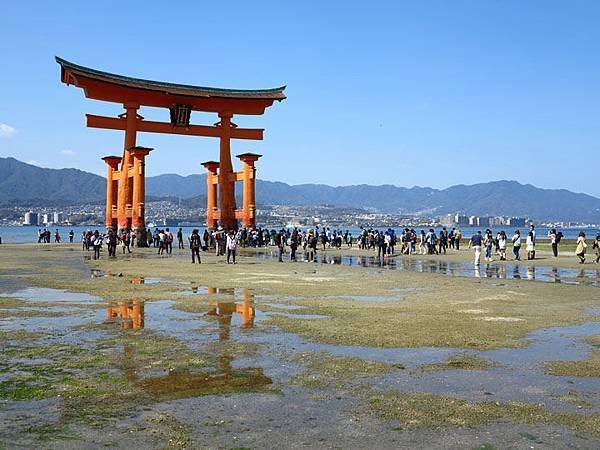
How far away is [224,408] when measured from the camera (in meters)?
5.95

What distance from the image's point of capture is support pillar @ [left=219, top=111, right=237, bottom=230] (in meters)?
48.3

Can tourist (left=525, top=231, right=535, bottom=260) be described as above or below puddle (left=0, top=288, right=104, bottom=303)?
above

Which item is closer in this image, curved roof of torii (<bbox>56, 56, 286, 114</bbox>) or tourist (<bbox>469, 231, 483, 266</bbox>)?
tourist (<bbox>469, 231, 483, 266</bbox>)

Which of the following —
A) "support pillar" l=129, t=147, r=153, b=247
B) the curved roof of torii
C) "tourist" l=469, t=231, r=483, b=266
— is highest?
the curved roof of torii

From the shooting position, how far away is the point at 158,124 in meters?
46.5

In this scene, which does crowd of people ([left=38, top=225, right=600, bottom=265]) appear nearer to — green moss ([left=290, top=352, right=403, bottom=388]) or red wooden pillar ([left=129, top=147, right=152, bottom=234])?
red wooden pillar ([left=129, top=147, right=152, bottom=234])

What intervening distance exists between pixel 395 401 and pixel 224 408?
182cm

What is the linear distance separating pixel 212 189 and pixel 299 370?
47.0 meters

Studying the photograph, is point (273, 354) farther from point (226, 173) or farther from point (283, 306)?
point (226, 173)

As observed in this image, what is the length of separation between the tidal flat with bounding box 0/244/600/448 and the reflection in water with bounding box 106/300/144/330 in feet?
0.19

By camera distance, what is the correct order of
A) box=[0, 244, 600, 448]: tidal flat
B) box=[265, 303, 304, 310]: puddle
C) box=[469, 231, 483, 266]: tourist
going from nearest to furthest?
box=[0, 244, 600, 448]: tidal flat → box=[265, 303, 304, 310]: puddle → box=[469, 231, 483, 266]: tourist

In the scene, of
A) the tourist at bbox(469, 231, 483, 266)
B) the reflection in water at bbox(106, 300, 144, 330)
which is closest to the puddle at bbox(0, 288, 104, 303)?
the reflection in water at bbox(106, 300, 144, 330)

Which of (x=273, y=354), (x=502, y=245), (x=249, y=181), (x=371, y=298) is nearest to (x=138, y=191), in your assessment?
(x=249, y=181)

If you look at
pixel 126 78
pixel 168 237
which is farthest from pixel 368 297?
pixel 126 78
